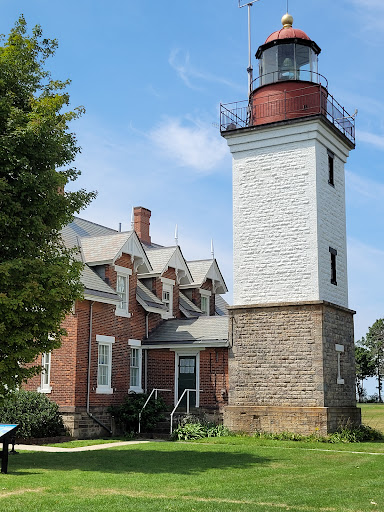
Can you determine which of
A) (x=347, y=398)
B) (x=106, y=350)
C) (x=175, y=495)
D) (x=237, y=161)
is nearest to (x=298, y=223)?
(x=237, y=161)

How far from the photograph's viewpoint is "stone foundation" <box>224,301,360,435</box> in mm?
20641

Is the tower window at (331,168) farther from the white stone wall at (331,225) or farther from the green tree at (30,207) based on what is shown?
the green tree at (30,207)

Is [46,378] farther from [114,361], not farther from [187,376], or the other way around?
[187,376]

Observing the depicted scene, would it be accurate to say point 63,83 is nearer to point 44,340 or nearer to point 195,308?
point 44,340

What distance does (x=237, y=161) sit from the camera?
23.5 m

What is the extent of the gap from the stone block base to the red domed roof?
12.9 m

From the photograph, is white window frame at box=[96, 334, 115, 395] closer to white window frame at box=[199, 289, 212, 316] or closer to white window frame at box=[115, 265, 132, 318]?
white window frame at box=[115, 265, 132, 318]

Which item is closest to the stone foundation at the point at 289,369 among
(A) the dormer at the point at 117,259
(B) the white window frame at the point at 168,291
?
(A) the dormer at the point at 117,259

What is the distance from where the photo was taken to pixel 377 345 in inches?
2635

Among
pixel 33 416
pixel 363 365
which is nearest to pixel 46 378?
pixel 33 416

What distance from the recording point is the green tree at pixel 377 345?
66125 mm

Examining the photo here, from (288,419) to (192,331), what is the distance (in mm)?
5687

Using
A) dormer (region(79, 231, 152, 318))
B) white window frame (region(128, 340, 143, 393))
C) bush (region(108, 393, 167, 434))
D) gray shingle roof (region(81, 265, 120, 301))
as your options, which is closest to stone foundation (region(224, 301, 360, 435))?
bush (region(108, 393, 167, 434))

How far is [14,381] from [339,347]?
11.9 m
